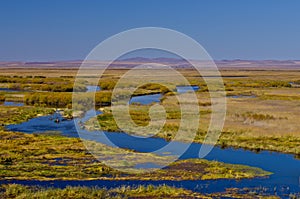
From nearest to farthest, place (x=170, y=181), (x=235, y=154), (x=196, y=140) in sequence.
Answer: (x=170, y=181)
(x=235, y=154)
(x=196, y=140)

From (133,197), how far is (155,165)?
5114 millimetres

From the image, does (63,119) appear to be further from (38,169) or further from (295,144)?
(295,144)

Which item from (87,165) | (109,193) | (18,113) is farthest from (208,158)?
(18,113)

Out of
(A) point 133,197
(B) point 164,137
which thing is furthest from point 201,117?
(A) point 133,197

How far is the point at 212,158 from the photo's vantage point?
73.6ft

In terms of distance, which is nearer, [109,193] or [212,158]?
[109,193]

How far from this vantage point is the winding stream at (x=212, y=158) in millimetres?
17391

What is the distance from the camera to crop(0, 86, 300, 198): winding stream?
1739cm

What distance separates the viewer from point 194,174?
1922 cm

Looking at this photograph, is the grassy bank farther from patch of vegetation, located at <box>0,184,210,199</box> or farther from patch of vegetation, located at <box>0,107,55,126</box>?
patch of vegetation, located at <box>0,107,55,126</box>

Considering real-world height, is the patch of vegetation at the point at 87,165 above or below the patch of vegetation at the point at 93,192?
above

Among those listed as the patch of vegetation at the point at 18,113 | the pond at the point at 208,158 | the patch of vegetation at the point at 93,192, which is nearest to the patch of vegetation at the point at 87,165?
the pond at the point at 208,158

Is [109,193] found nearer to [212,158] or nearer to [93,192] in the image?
[93,192]

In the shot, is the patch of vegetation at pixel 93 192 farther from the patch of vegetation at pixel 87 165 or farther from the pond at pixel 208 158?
the patch of vegetation at pixel 87 165
